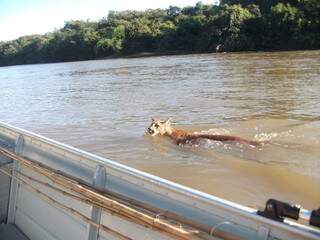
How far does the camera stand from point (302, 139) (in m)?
9.72

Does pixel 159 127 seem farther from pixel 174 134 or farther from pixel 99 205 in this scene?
pixel 99 205

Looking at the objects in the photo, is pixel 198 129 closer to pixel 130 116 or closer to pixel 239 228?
pixel 130 116

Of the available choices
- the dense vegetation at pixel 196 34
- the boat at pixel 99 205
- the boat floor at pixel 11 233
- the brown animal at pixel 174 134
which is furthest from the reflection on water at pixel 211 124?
the dense vegetation at pixel 196 34

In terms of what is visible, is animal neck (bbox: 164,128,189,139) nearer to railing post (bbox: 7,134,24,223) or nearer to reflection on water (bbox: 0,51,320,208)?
reflection on water (bbox: 0,51,320,208)

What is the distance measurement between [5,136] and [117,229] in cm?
277

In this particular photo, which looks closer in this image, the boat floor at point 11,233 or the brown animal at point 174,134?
the boat floor at point 11,233

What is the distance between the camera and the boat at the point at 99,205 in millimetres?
2883

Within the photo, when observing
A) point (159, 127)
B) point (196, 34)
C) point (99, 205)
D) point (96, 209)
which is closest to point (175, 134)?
point (159, 127)

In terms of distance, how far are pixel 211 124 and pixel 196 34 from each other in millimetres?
47018

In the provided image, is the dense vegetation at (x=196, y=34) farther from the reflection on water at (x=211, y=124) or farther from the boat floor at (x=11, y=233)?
the boat floor at (x=11, y=233)

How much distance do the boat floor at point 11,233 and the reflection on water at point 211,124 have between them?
113 inches

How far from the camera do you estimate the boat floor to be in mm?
5064

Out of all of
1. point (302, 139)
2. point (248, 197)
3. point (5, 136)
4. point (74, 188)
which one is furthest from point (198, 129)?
point (74, 188)

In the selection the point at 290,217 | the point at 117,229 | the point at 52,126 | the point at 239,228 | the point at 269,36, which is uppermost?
the point at 269,36
